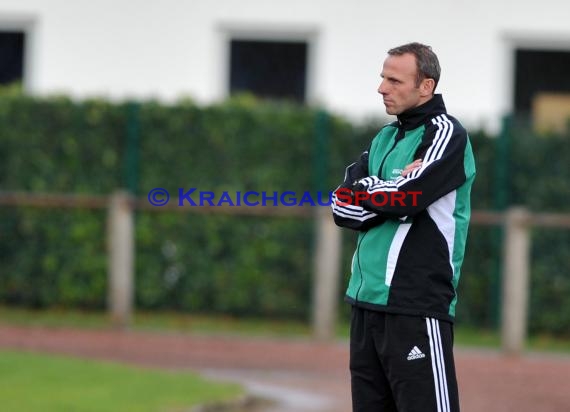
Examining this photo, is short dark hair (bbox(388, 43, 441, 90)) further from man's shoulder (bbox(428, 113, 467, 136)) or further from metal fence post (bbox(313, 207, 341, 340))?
metal fence post (bbox(313, 207, 341, 340))

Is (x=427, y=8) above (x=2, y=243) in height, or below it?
above

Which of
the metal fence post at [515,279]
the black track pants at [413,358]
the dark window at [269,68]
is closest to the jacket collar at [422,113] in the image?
the black track pants at [413,358]

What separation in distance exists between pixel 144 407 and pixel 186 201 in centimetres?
550

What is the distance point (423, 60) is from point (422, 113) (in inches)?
7.9

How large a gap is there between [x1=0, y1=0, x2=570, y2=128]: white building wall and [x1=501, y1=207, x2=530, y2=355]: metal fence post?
3.53m

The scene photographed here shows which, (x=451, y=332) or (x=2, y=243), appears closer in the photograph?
(x=451, y=332)

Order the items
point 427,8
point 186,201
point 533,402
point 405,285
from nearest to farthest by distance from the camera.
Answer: point 405,285
point 533,402
point 186,201
point 427,8

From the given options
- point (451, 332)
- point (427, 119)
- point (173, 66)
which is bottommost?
point (451, 332)

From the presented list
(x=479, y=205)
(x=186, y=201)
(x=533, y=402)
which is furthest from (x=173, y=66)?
(x=533, y=402)

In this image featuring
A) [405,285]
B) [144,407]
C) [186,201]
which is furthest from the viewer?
[186,201]

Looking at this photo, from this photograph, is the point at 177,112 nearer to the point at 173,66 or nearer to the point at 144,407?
the point at 173,66

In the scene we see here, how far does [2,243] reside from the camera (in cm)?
1421

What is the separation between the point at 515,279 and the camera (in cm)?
1207

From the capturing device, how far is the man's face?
4781 mm
